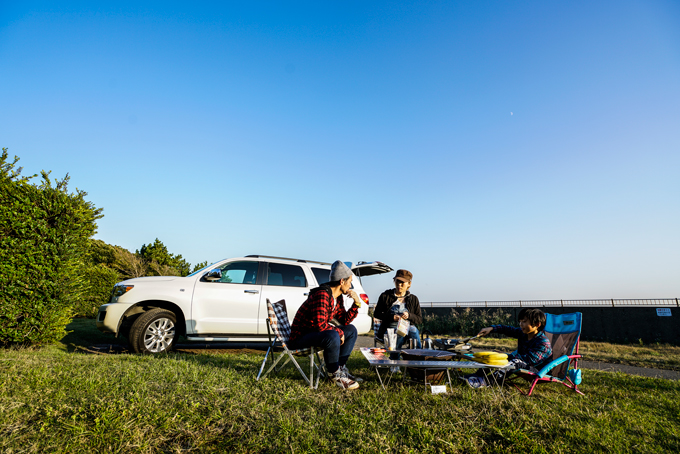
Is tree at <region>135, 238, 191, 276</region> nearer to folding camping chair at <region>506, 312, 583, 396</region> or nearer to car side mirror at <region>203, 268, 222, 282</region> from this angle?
car side mirror at <region>203, 268, 222, 282</region>

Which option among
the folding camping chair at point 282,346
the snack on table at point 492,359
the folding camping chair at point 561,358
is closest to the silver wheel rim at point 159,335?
the folding camping chair at point 282,346

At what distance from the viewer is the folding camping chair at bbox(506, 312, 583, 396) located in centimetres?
368

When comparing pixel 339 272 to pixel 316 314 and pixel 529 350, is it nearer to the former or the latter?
pixel 316 314

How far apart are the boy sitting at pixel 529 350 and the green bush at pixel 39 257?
6288mm

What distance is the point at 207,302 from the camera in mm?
6262

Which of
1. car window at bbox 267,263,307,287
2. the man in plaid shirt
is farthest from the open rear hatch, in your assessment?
the man in plaid shirt

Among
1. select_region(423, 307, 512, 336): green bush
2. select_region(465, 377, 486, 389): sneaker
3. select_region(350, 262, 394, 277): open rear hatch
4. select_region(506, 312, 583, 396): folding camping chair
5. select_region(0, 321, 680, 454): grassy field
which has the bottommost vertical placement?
select_region(423, 307, 512, 336): green bush

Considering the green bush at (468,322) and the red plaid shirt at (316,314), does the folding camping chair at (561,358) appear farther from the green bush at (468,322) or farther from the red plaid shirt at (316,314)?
the green bush at (468,322)

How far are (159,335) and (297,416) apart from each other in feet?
14.1

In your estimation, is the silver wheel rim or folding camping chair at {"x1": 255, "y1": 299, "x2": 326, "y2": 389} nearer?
folding camping chair at {"x1": 255, "y1": 299, "x2": 326, "y2": 389}

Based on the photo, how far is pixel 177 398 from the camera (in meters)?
2.98

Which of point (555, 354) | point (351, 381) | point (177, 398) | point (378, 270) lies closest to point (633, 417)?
point (555, 354)

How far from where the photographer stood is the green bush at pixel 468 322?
15.3m

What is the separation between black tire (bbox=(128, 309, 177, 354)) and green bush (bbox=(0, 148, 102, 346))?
1.30 meters
